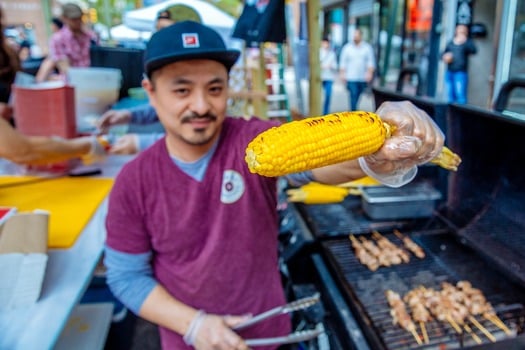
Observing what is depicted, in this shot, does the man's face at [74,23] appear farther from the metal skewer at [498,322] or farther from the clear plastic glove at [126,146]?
the metal skewer at [498,322]

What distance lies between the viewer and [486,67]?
6.87 m

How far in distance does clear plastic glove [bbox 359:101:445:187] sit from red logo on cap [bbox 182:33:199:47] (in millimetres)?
786

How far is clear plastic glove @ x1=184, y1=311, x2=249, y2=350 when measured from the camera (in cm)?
149

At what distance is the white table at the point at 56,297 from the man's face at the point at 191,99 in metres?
0.74

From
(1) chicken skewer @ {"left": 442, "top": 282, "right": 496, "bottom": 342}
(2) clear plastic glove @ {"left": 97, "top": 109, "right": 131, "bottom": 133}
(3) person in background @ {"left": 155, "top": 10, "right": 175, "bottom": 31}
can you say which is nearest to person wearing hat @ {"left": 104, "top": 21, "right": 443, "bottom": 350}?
(1) chicken skewer @ {"left": 442, "top": 282, "right": 496, "bottom": 342}

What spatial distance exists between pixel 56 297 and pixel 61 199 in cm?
89

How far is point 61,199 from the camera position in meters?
2.20

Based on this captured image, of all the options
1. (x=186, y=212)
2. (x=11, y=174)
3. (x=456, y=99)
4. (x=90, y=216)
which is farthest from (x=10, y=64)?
(x=456, y=99)

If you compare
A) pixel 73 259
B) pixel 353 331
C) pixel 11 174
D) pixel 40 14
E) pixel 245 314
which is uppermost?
pixel 40 14

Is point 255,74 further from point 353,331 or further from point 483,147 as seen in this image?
point 353,331

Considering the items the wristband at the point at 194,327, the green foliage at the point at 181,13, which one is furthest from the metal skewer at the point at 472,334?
the green foliage at the point at 181,13

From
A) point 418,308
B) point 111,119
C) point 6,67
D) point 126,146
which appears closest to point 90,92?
point 111,119

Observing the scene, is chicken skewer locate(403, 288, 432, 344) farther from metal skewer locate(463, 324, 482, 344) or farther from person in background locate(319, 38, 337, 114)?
person in background locate(319, 38, 337, 114)

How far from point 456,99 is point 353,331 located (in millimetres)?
6190
